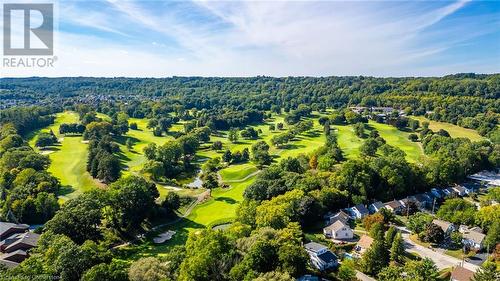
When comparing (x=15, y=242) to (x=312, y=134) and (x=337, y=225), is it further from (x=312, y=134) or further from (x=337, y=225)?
(x=312, y=134)

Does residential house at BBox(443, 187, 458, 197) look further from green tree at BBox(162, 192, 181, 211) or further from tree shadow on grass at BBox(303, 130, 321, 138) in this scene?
tree shadow on grass at BBox(303, 130, 321, 138)

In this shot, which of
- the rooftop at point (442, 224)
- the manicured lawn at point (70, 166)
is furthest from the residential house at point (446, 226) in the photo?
the manicured lawn at point (70, 166)

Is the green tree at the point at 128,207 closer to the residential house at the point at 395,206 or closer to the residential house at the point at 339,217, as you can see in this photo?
the residential house at the point at 339,217

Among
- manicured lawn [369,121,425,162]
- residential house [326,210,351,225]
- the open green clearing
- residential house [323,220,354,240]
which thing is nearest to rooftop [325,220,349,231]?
residential house [323,220,354,240]

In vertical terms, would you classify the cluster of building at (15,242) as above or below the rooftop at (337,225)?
below

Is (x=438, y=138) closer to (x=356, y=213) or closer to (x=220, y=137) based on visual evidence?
(x=356, y=213)

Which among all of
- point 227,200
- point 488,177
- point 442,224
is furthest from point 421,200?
point 227,200
